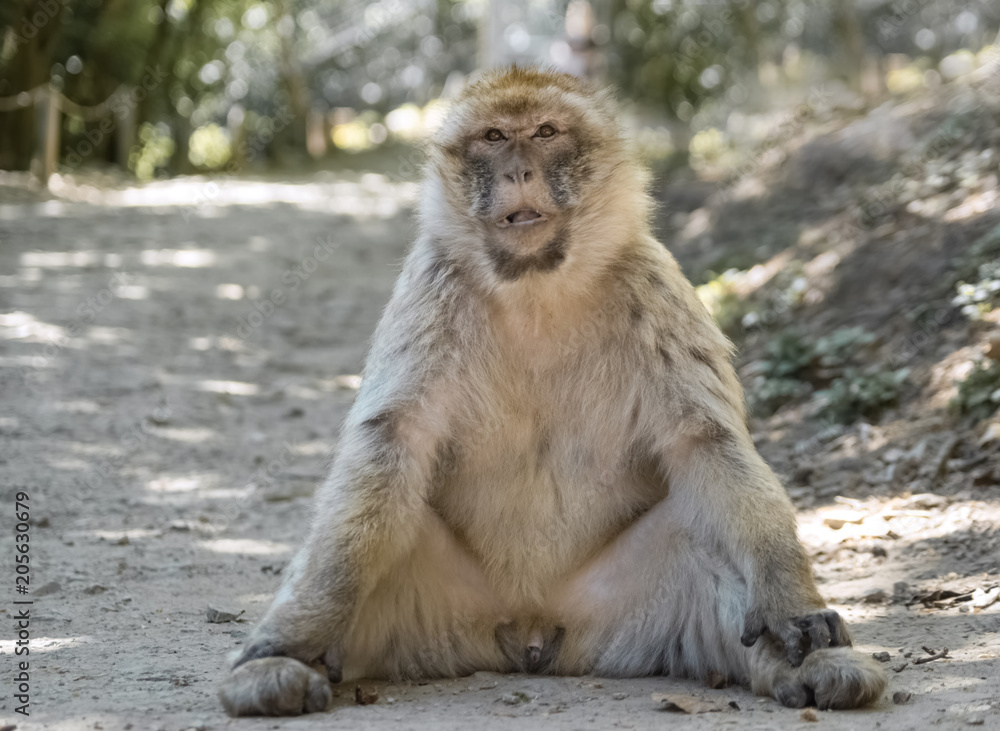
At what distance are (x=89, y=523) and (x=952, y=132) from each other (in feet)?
19.5

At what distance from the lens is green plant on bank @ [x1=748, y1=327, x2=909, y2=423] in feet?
18.8

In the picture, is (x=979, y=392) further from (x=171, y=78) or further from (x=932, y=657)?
(x=171, y=78)

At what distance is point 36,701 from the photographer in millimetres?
2998

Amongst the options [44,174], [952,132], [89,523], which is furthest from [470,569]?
[44,174]

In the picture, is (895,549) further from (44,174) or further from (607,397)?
(44,174)

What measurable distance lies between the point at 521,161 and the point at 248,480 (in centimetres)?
320

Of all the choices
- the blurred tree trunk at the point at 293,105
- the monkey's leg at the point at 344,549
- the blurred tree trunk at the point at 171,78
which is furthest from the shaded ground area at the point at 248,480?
the blurred tree trunk at the point at 293,105

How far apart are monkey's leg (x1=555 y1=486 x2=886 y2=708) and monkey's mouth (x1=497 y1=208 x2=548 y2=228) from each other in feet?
3.02

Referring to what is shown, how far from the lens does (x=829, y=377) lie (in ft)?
20.5

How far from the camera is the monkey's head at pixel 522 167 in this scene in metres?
3.37

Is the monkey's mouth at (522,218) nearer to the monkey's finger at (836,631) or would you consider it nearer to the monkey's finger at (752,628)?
the monkey's finger at (752,628)

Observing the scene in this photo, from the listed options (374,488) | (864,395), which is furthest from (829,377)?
(374,488)

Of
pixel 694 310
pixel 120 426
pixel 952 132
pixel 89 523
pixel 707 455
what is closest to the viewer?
pixel 707 455

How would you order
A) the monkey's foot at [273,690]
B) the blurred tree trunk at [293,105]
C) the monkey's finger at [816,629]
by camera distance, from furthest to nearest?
1. the blurred tree trunk at [293,105]
2. the monkey's finger at [816,629]
3. the monkey's foot at [273,690]
